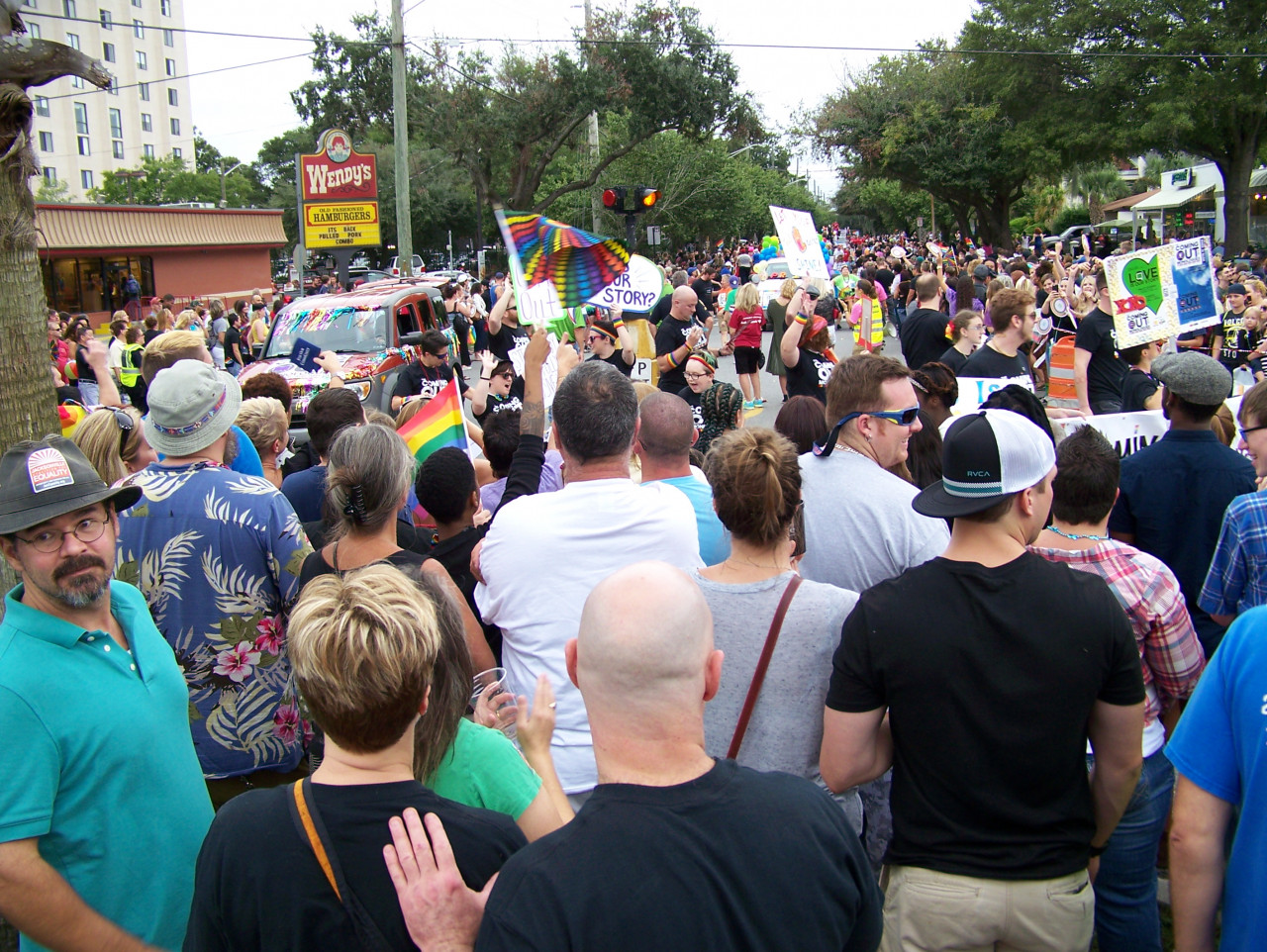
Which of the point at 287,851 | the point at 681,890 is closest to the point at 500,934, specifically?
the point at 681,890

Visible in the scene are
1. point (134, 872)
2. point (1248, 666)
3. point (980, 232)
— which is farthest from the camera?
point (980, 232)

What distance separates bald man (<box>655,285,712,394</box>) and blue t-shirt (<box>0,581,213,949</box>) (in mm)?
6279

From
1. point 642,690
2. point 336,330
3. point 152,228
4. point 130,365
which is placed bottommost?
point 130,365

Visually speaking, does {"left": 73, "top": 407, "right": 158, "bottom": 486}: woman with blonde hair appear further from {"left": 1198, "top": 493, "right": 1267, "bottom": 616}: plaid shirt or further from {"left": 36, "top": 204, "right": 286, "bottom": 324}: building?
{"left": 36, "top": 204, "right": 286, "bottom": 324}: building

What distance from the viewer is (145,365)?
19.8 feet

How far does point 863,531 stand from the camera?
336 cm

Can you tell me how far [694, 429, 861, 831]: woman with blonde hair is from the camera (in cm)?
260

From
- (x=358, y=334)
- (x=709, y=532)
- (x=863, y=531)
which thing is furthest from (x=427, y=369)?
(x=863, y=531)

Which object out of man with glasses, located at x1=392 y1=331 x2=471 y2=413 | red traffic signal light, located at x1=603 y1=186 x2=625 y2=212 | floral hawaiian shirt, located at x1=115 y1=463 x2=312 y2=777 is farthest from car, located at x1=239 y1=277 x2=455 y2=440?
floral hawaiian shirt, located at x1=115 y1=463 x2=312 y2=777

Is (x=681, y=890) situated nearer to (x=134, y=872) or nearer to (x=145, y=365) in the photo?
(x=134, y=872)

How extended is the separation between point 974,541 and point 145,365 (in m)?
5.29

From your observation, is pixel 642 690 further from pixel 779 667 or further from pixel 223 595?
pixel 223 595

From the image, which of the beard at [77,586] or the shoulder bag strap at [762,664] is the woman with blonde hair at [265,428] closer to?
the beard at [77,586]

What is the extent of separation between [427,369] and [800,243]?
423 cm
